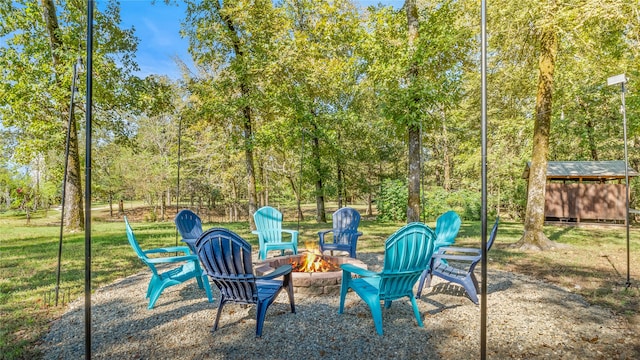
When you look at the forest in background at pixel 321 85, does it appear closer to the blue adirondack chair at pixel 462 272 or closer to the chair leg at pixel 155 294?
the blue adirondack chair at pixel 462 272

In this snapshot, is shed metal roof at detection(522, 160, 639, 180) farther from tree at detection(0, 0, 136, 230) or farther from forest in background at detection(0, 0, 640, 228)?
tree at detection(0, 0, 136, 230)

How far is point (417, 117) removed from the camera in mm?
→ 7195

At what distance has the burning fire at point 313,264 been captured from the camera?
4250mm

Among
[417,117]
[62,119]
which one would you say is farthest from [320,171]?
[62,119]

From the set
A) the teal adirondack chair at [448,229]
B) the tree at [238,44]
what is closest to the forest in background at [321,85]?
the tree at [238,44]

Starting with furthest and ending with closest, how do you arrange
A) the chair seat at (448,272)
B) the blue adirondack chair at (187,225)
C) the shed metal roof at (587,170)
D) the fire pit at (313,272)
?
the shed metal roof at (587,170)
the blue adirondack chair at (187,225)
the fire pit at (313,272)
the chair seat at (448,272)

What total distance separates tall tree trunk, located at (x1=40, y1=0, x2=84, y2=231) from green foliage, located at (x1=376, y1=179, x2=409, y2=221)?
10.6 meters

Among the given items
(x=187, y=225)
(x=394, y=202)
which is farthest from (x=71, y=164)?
(x=394, y=202)

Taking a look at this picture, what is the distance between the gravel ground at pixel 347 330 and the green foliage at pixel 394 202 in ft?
31.1

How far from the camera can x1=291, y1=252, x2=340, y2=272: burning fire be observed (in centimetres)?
425

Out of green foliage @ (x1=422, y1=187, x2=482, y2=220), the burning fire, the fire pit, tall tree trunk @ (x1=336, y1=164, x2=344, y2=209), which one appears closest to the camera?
the fire pit

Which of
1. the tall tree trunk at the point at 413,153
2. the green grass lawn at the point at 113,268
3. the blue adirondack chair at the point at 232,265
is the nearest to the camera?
the blue adirondack chair at the point at 232,265

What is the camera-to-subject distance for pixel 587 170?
11.6 meters

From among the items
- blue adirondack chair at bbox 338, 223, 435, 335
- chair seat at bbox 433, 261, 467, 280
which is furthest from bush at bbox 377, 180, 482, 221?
blue adirondack chair at bbox 338, 223, 435, 335
